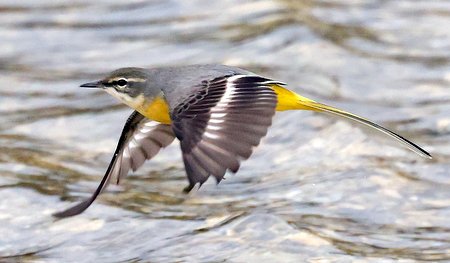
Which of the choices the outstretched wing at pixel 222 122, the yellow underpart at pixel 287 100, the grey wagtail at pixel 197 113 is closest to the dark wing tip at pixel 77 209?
the grey wagtail at pixel 197 113

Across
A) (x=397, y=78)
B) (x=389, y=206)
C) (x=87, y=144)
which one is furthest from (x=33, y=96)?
(x=389, y=206)

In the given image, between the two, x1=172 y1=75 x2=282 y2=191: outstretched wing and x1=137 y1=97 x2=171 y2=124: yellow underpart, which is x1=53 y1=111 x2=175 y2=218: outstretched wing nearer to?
x1=137 y1=97 x2=171 y2=124: yellow underpart

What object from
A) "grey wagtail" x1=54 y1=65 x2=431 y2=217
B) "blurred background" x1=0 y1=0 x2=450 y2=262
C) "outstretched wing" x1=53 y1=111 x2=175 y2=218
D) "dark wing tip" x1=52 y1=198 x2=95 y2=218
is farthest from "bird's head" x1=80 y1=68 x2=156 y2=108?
"blurred background" x1=0 y1=0 x2=450 y2=262

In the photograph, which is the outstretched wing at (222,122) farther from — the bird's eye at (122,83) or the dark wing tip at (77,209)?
the dark wing tip at (77,209)

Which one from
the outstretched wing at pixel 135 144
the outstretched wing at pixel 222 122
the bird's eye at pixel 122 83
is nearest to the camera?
the outstretched wing at pixel 222 122

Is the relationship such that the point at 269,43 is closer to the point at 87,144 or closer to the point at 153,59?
the point at 153,59

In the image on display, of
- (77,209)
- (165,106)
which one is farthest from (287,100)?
(77,209)

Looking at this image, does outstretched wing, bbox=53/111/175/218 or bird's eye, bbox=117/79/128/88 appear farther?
outstretched wing, bbox=53/111/175/218
